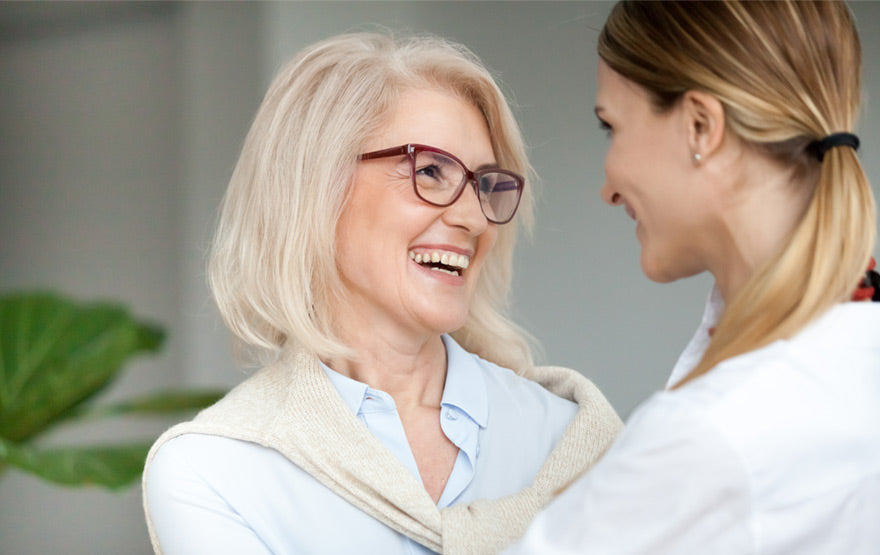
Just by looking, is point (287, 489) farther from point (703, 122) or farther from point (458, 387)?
point (703, 122)

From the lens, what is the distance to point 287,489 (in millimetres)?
1528

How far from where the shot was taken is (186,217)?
4.36 metres

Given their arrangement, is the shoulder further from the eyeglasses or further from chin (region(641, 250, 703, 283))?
chin (region(641, 250, 703, 283))

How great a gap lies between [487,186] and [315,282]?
1.18 feet

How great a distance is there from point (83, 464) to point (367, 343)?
189 cm

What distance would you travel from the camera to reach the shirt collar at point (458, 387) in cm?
165

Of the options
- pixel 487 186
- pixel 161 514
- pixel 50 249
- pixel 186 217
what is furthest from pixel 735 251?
pixel 50 249

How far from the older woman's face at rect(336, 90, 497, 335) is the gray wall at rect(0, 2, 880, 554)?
199 cm

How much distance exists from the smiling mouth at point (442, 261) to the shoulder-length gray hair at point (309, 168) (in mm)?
156

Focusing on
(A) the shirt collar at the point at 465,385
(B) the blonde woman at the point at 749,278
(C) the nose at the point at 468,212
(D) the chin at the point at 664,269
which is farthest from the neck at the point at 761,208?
(A) the shirt collar at the point at 465,385

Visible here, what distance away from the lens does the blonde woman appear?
976 mm

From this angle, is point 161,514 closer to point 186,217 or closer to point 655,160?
point 655,160

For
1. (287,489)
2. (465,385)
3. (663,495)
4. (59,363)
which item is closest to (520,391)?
(465,385)

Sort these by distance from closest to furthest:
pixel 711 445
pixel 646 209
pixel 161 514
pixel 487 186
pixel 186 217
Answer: pixel 711 445 → pixel 646 209 → pixel 161 514 → pixel 487 186 → pixel 186 217
